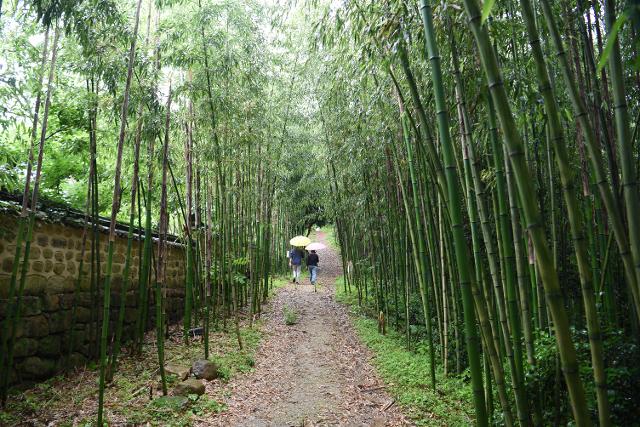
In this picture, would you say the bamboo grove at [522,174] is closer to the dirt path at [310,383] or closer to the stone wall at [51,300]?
the dirt path at [310,383]

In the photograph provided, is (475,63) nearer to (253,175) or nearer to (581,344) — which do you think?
(581,344)

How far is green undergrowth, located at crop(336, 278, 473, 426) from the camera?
3.15 m

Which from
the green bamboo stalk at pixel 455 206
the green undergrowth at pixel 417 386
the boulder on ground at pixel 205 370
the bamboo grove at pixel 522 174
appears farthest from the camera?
the boulder on ground at pixel 205 370

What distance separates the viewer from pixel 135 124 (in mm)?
3932

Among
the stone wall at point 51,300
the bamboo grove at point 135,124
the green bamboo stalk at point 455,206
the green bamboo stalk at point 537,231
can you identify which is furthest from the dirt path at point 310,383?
the green bamboo stalk at point 537,231

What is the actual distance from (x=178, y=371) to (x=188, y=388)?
430mm

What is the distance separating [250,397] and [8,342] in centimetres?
214

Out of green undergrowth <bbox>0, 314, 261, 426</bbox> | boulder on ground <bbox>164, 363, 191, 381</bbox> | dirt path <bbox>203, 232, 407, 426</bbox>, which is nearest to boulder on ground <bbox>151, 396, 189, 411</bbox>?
green undergrowth <bbox>0, 314, 261, 426</bbox>

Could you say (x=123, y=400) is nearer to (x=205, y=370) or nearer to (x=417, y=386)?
(x=205, y=370)

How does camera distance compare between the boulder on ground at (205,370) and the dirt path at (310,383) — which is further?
the boulder on ground at (205,370)

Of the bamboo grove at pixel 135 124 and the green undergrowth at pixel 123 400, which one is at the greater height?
the bamboo grove at pixel 135 124

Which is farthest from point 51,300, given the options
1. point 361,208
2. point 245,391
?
point 361,208

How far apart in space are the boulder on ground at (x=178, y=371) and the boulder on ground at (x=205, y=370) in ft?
0.25

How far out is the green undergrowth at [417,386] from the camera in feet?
10.3
